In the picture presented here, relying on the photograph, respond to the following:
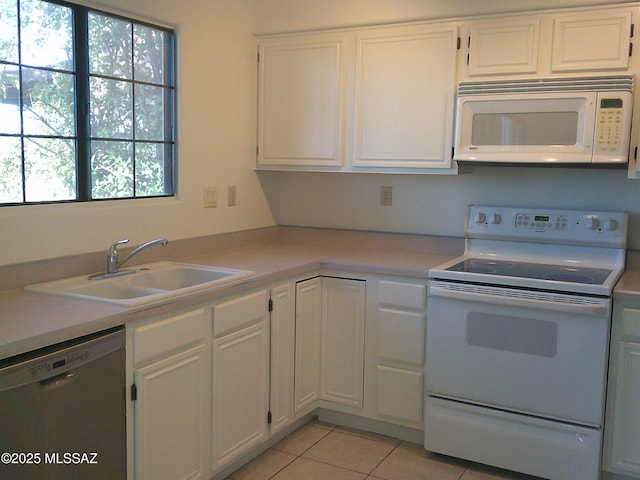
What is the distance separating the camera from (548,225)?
3158 mm

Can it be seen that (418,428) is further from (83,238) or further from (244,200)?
(83,238)

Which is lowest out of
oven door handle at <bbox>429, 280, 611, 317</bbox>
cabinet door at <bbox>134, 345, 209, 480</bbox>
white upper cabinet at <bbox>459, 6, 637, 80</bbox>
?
cabinet door at <bbox>134, 345, 209, 480</bbox>

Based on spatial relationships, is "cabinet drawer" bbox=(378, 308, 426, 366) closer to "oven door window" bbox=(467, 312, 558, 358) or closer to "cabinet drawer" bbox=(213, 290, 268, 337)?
"oven door window" bbox=(467, 312, 558, 358)

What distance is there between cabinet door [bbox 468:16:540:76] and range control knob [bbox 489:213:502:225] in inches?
28.3

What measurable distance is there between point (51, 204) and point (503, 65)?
6.89 feet

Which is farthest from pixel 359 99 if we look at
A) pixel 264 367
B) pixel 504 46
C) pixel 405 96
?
pixel 264 367

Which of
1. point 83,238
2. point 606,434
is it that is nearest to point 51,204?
point 83,238

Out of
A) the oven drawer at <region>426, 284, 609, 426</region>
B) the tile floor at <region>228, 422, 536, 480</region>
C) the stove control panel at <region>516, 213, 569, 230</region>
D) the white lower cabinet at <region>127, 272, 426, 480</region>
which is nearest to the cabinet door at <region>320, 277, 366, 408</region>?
the white lower cabinet at <region>127, 272, 426, 480</region>

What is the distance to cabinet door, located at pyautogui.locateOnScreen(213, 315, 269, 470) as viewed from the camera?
260cm

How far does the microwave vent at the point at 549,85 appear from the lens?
2730mm

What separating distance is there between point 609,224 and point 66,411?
2.49 metres

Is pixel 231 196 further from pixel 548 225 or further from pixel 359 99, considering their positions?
pixel 548 225

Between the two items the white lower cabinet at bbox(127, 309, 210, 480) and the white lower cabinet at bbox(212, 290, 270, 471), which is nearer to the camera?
the white lower cabinet at bbox(127, 309, 210, 480)

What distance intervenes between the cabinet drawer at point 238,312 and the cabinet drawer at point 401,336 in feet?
2.08
